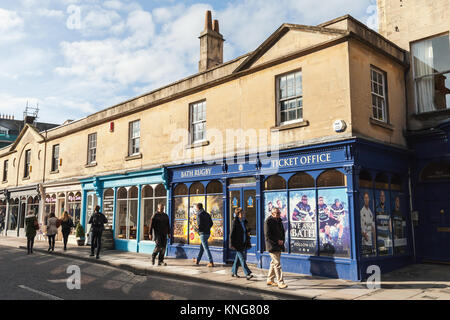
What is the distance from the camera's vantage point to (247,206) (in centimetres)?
1245

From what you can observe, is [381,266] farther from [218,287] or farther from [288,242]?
[218,287]

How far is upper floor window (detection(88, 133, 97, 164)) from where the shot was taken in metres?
20.1

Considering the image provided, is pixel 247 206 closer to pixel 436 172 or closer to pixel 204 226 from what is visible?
pixel 204 226

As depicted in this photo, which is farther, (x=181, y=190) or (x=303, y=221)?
(x=181, y=190)

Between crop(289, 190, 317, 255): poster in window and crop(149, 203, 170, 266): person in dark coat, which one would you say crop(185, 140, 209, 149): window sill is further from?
crop(289, 190, 317, 255): poster in window

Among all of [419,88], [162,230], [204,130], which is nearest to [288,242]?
[162,230]

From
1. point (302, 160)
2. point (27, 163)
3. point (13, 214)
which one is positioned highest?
point (27, 163)

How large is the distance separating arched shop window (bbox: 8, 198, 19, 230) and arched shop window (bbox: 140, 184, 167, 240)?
53.3 ft

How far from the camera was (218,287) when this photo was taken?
30.5 feet

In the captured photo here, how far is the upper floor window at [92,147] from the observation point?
20094 millimetres

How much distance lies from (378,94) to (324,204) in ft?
12.8

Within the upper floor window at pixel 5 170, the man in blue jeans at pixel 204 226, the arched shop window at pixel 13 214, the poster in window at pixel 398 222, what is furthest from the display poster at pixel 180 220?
the upper floor window at pixel 5 170

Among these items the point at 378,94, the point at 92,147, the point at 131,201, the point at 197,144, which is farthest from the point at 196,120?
the point at 92,147
